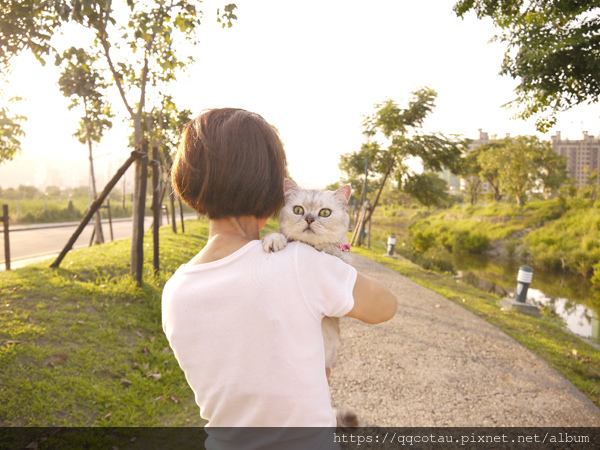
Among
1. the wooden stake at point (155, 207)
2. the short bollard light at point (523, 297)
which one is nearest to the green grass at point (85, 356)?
the wooden stake at point (155, 207)

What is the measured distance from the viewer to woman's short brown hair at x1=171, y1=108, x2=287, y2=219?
125cm

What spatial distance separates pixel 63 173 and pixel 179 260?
4299 inches

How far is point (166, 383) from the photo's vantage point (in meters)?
3.85

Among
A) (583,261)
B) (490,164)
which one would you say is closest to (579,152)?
(490,164)

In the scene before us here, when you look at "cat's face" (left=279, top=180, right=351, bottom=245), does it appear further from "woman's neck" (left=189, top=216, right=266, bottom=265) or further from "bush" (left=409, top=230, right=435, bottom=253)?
"bush" (left=409, top=230, right=435, bottom=253)

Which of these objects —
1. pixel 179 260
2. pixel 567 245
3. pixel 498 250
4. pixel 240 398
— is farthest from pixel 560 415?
pixel 498 250

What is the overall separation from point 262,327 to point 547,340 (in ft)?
21.4

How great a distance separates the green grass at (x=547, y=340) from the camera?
473cm

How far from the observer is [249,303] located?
1110mm

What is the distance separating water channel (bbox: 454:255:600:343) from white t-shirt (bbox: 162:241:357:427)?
903 cm

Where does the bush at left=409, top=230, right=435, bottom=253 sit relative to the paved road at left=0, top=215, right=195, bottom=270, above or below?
below

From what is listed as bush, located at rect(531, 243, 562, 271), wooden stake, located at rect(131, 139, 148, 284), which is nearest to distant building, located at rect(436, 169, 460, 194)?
bush, located at rect(531, 243, 562, 271)

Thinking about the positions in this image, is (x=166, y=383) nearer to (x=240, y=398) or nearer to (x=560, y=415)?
(x=240, y=398)

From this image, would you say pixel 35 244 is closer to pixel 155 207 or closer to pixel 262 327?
pixel 155 207
